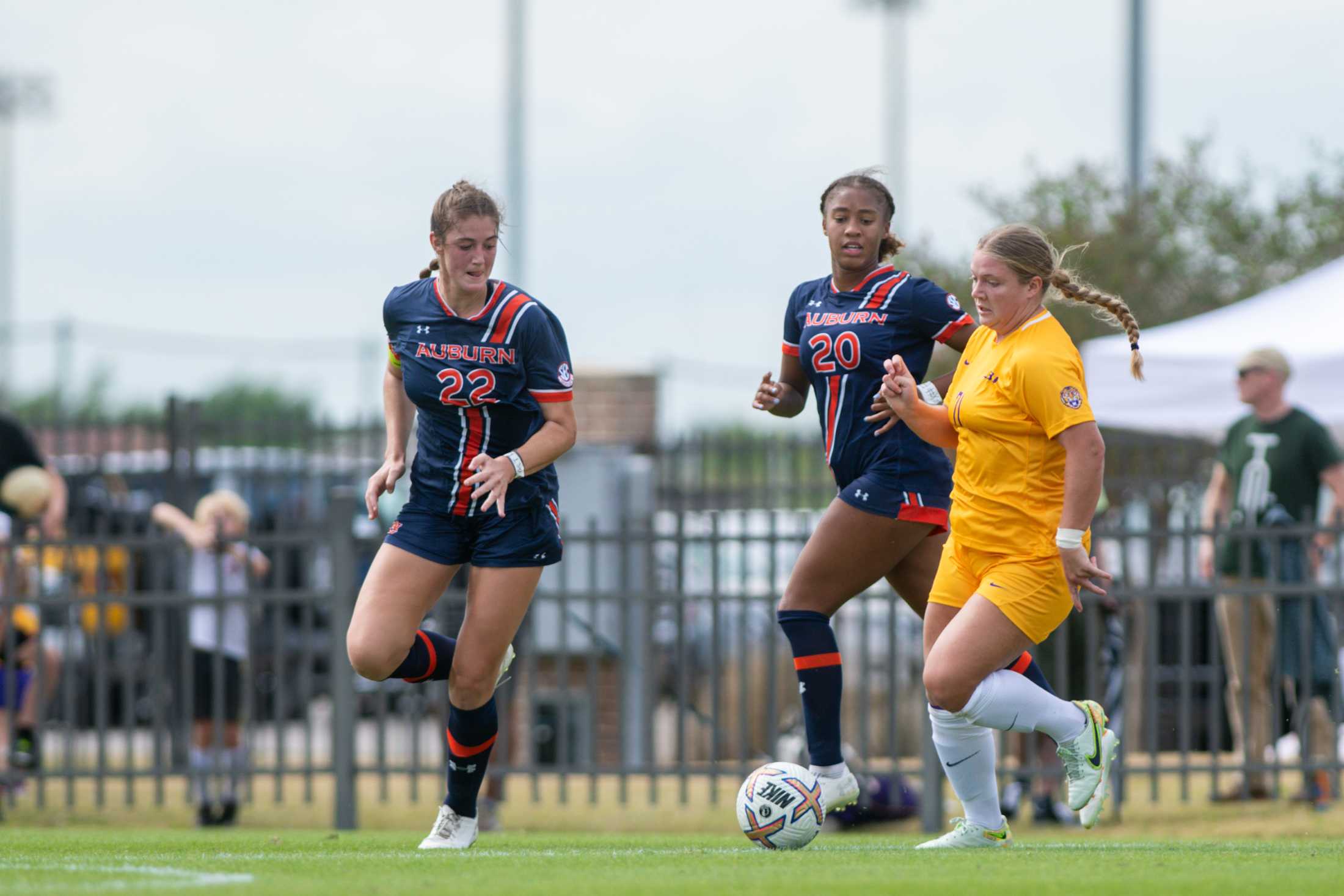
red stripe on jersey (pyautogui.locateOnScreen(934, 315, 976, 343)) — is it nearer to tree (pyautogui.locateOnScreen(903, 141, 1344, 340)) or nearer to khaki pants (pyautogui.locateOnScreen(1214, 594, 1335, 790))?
khaki pants (pyautogui.locateOnScreen(1214, 594, 1335, 790))

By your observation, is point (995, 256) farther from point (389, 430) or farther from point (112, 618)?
point (112, 618)

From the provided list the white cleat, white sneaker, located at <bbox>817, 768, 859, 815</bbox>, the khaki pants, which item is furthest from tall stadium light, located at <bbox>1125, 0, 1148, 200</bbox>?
the white cleat

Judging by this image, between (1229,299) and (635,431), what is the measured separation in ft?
22.5

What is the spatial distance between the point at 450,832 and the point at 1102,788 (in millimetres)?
2194

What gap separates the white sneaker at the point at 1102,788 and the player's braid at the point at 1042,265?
118cm

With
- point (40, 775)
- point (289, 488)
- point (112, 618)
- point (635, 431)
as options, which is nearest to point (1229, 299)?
point (635, 431)

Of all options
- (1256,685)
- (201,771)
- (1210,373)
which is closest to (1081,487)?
(1256,685)

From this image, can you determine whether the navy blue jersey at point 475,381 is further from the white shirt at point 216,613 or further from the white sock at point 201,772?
the white sock at point 201,772

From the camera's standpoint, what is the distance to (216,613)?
9.89 m

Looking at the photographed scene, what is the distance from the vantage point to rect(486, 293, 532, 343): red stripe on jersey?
572 centimetres

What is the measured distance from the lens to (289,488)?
15.9m

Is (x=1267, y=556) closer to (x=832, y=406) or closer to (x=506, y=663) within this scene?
(x=832, y=406)

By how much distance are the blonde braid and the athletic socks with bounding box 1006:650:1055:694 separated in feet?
3.26

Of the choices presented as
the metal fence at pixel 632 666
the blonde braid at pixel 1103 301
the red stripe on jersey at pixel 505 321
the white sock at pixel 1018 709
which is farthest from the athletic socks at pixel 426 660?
the metal fence at pixel 632 666
